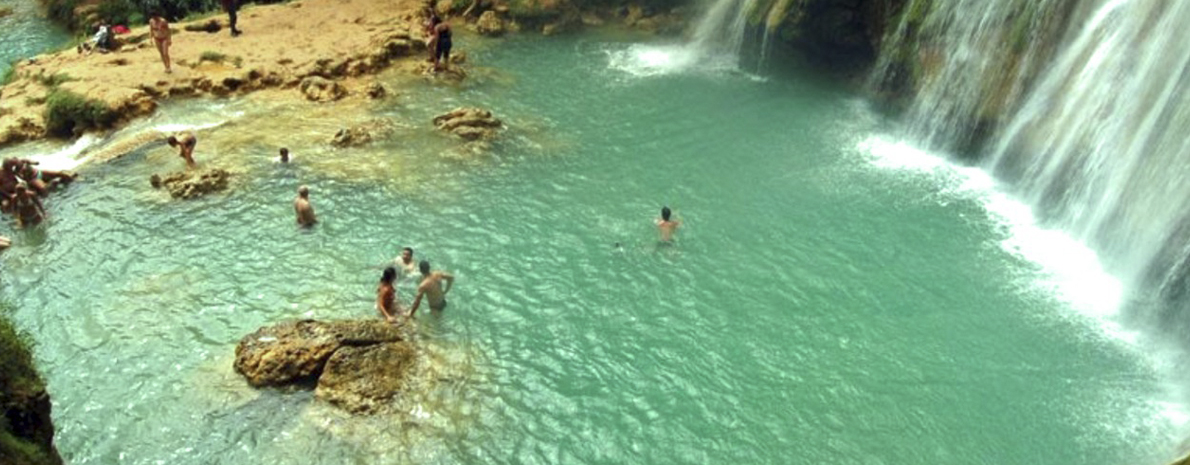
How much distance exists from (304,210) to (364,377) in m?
5.75

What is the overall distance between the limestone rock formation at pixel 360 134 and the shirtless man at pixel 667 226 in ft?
29.3

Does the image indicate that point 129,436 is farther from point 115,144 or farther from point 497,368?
point 115,144

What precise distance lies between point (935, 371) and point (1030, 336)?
6.93 feet

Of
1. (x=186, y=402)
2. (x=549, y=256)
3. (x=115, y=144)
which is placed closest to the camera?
(x=186, y=402)

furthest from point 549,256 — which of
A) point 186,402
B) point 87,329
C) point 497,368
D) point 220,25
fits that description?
point 220,25

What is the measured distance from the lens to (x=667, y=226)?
1742 cm

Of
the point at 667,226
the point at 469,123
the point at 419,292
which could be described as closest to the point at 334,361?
the point at 419,292

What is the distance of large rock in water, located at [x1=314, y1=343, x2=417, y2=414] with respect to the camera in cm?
1352

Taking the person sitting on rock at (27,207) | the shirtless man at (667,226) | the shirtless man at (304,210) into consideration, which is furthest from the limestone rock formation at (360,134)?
the shirtless man at (667,226)

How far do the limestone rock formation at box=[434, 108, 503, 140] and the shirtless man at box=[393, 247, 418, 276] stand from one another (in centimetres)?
629

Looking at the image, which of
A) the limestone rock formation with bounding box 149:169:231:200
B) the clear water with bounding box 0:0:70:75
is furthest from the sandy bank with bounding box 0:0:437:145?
the clear water with bounding box 0:0:70:75

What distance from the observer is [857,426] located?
1274 centimetres

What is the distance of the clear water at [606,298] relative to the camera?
1284 cm

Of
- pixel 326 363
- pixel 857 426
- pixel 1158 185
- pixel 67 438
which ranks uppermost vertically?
pixel 1158 185
